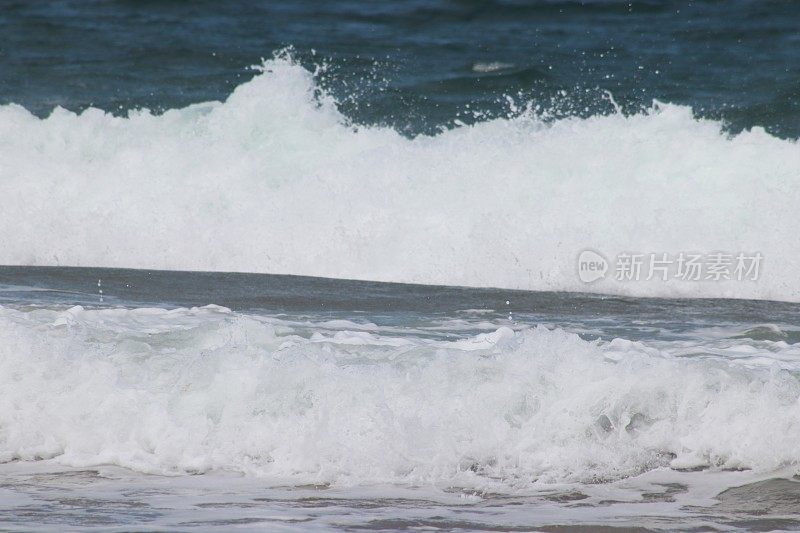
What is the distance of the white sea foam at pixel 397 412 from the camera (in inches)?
181

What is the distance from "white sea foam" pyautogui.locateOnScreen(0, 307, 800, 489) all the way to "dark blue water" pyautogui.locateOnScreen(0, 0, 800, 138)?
639 cm

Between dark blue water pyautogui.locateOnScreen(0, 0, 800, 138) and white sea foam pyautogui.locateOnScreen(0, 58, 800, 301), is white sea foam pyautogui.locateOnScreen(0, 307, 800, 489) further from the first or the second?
dark blue water pyautogui.locateOnScreen(0, 0, 800, 138)

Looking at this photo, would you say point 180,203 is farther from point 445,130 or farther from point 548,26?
point 548,26

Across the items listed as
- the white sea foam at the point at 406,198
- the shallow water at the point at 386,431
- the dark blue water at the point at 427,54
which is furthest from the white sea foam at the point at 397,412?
the dark blue water at the point at 427,54

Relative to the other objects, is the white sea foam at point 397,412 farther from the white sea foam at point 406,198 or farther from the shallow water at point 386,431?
the white sea foam at point 406,198

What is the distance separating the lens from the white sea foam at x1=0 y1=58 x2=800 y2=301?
885 cm

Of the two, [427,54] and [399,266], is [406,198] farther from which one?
[427,54]

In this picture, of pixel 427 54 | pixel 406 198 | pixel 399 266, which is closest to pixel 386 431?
pixel 399 266

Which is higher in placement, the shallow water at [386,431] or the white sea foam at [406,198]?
the white sea foam at [406,198]

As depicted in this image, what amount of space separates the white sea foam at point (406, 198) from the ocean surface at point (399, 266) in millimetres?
27

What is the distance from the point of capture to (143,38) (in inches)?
561

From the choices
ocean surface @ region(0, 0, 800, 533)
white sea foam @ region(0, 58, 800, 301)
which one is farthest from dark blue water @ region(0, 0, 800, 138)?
white sea foam @ region(0, 58, 800, 301)

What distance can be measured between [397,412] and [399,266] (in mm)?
4153

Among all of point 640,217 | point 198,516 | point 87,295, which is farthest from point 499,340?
point 640,217
